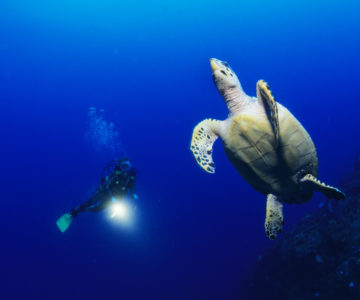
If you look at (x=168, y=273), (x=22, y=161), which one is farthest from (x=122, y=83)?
(x=168, y=273)

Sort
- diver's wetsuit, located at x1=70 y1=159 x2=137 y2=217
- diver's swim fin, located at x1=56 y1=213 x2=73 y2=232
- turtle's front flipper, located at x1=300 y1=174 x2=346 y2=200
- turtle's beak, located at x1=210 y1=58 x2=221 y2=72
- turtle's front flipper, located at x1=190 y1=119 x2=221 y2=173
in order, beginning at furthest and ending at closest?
diver's swim fin, located at x1=56 y1=213 x2=73 y2=232, diver's wetsuit, located at x1=70 y1=159 x2=137 y2=217, turtle's front flipper, located at x1=190 y1=119 x2=221 y2=173, turtle's beak, located at x1=210 y1=58 x2=221 y2=72, turtle's front flipper, located at x1=300 y1=174 x2=346 y2=200

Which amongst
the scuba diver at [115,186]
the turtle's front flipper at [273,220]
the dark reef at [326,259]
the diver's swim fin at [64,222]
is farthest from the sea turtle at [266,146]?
the diver's swim fin at [64,222]

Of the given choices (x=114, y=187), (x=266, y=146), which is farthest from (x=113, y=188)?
(x=266, y=146)

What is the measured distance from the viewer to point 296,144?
296cm

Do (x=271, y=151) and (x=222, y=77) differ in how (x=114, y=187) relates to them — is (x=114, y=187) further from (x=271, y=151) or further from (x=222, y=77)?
(x=271, y=151)

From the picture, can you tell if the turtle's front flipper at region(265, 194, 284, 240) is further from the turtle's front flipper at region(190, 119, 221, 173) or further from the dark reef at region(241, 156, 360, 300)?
the dark reef at region(241, 156, 360, 300)

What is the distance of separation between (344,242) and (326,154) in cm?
6012

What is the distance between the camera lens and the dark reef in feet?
18.3

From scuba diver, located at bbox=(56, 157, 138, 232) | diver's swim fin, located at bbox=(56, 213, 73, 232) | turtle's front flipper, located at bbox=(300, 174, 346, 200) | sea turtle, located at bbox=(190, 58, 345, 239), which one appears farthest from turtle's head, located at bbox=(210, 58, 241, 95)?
diver's swim fin, located at bbox=(56, 213, 73, 232)

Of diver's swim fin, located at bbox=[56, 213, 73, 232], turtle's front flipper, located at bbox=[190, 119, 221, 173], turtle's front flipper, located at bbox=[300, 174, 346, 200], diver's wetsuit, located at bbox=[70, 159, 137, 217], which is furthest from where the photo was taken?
diver's swim fin, located at bbox=[56, 213, 73, 232]

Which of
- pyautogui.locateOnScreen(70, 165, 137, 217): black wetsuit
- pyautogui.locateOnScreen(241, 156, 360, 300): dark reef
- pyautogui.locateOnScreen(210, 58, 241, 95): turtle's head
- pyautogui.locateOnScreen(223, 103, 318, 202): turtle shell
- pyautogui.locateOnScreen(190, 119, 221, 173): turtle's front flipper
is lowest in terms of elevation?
pyautogui.locateOnScreen(241, 156, 360, 300): dark reef

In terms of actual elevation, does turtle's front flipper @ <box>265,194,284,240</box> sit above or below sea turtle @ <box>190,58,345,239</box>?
below

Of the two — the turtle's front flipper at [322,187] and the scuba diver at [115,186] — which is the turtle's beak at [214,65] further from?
the scuba diver at [115,186]

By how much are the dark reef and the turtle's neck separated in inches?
191
